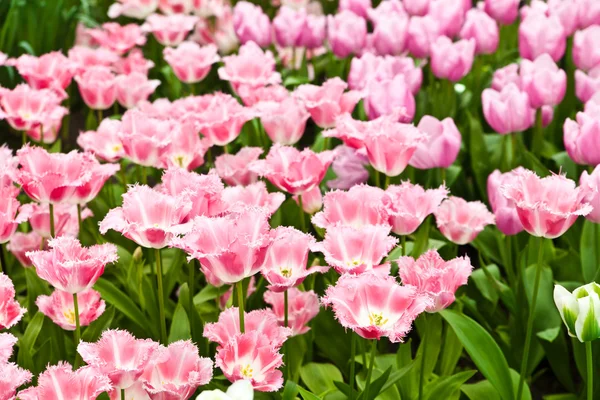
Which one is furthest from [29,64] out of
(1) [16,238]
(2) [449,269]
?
(2) [449,269]

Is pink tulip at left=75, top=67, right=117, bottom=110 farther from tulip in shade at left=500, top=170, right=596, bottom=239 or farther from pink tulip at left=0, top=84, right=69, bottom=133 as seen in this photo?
tulip in shade at left=500, top=170, right=596, bottom=239

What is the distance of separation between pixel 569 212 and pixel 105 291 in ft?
3.11

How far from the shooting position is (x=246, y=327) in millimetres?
1432

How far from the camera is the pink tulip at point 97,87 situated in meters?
2.43

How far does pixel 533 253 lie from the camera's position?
200 centimetres

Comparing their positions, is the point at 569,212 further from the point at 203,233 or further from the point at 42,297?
the point at 42,297

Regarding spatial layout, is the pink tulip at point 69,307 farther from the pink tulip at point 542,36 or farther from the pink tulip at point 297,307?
the pink tulip at point 542,36

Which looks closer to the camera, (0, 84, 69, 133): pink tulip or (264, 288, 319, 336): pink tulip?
(264, 288, 319, 336): pink tulip

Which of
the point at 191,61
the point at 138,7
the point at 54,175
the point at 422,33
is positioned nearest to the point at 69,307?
the point at 54,175

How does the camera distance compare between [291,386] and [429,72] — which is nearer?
[291,386]

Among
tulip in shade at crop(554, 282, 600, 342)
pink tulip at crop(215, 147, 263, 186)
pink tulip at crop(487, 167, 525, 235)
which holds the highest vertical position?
tulip in shade at crop(554, 282, 600, 342)

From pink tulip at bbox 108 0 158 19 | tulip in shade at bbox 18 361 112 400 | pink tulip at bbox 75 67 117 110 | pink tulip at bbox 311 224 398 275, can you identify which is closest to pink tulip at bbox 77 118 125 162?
pink tulip at bbox 75 67 117 110

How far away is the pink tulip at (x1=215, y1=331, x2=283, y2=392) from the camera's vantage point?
1.33 metres

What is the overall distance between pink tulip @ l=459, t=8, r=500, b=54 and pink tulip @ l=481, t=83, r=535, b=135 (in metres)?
0.57
